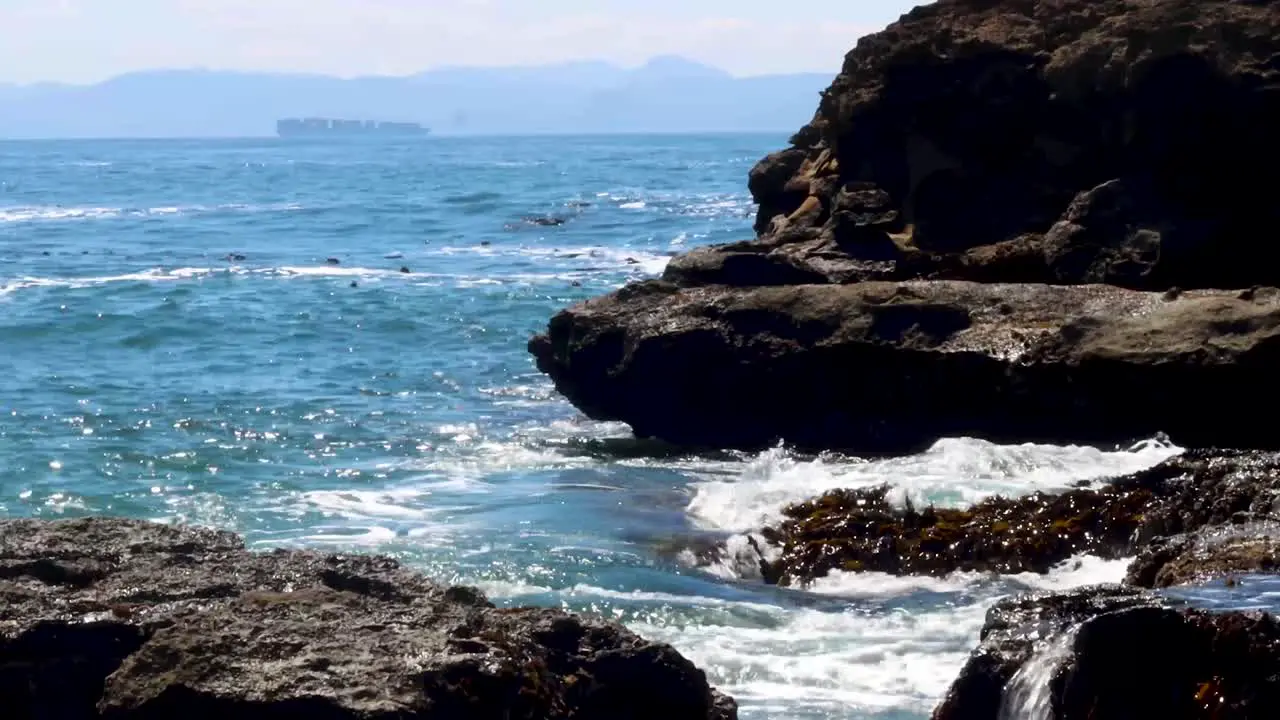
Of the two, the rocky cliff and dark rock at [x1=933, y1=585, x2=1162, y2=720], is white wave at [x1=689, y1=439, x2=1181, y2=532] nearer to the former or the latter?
the rocky cliff

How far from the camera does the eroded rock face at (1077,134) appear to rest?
63.5 ft

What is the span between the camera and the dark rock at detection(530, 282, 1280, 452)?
16.1 meters

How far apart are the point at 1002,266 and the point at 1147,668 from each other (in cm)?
1337

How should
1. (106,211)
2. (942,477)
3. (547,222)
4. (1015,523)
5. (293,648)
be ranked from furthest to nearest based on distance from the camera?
(106,211) → (547,222) → (942,477) → (1015,523) → (293,648)

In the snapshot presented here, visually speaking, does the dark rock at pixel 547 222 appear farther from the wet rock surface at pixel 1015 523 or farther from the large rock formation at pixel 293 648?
the large rock formation at pixel 293 648

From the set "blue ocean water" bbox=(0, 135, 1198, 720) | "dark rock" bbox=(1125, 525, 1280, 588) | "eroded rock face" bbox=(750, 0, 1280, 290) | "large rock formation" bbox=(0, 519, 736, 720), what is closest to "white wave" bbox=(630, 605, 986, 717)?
"blue ocean water" bbox=(0, 135, 1198, 720)

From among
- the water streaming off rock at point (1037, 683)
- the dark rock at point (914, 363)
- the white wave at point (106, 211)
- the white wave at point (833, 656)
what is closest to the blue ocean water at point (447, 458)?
the white wave at point (833, 656)

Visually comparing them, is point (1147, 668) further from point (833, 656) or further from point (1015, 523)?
point (1015, 523)

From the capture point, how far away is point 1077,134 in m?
21.4

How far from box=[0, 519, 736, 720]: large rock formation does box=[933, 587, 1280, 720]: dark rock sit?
1.48m

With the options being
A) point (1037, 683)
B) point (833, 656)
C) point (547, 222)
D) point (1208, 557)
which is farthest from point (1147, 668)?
point (547, 222)

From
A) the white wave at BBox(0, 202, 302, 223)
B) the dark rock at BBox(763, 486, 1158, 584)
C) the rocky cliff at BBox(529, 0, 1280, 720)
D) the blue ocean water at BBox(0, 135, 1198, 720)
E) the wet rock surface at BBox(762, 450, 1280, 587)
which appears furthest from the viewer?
the white wave at BBox(0, 202, 302, 223)

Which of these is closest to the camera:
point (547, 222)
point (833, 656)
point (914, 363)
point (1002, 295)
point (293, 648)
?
point (293, 648)

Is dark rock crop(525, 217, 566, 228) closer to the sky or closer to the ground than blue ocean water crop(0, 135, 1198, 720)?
closer to the ground
